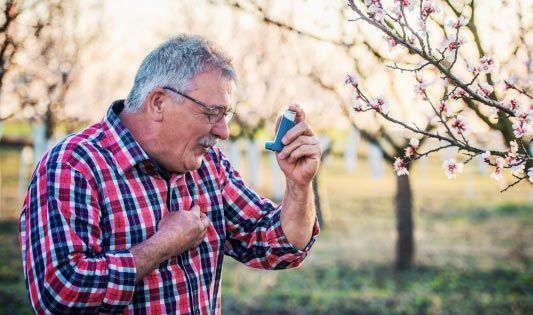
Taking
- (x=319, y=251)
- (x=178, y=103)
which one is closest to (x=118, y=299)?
(x=178, y=103)

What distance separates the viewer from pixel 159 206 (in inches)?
74.2

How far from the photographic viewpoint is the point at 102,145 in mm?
1891

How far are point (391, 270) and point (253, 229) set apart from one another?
6.40m

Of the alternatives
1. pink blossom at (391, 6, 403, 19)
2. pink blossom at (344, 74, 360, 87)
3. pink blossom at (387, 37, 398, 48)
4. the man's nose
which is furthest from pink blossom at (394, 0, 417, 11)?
the man's nose

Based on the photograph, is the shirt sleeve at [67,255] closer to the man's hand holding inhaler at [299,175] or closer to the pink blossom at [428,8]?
the man's hand holding inhaler at [299,175]

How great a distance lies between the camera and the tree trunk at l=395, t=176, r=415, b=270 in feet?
26.8

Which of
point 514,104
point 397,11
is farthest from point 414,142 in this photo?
point 397,11

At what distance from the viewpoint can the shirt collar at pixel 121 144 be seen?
1.86 m

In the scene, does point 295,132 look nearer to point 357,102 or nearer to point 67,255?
point 357,102

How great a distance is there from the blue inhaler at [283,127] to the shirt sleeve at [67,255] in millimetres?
586

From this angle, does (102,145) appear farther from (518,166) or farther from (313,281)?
(313,281)

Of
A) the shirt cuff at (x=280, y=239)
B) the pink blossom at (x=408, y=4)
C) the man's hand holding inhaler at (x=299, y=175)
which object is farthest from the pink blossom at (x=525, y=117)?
the shirt cuff at (x=280, y=239)

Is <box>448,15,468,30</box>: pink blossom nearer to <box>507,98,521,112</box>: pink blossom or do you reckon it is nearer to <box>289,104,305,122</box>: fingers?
<box>507,98,521,112</box>: pink blossom

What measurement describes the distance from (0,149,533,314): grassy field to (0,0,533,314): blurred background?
3 centimetres
